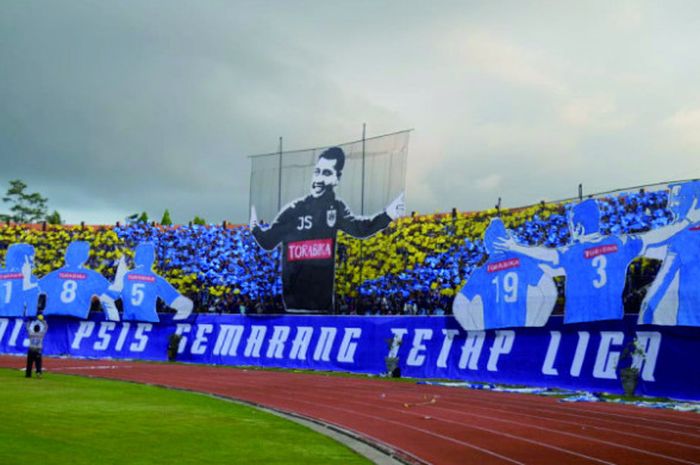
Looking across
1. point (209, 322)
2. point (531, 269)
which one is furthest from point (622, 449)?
point (209, 322)

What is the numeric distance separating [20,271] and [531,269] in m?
25.5

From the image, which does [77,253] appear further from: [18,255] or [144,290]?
[144,290]

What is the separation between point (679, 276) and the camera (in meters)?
19.1

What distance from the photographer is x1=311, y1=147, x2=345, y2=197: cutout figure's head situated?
29750 millimetres

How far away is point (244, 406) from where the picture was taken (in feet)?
52.5

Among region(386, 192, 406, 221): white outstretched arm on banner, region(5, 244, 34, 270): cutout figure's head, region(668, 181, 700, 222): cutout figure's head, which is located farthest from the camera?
region(5, 244, 34, 270): cutout figure's head

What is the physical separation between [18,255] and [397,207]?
2049cm

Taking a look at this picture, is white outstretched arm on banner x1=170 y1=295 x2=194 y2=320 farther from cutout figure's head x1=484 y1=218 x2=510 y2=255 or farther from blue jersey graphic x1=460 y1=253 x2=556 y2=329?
cutout figure's head x1=484 y1=218 x2=510 y2=255

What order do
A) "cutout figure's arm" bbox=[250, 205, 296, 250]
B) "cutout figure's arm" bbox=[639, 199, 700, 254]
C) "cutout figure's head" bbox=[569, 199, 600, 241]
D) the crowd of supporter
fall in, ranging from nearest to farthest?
"cutout figure's arm" bbox=[639, 199, 700, 254], "cutout figure's head" bbox=[569, 199, 600, 241], the crowd of supporter, "cutout figure's arm" bbox=[250, 205, 296, 250]

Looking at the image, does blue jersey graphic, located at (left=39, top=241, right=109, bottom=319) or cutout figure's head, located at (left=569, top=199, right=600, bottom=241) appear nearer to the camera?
cutout figure's head, located at (left=569, top=199, right=600, bottom=241)

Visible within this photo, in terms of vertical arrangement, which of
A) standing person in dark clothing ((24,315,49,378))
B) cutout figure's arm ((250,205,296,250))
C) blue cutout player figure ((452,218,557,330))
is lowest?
standing person in dark clothing ((24,315,49,378))

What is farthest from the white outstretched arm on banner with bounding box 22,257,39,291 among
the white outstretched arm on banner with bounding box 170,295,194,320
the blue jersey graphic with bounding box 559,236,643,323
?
the blue jersey graphic with bounding box 559,236,643,323

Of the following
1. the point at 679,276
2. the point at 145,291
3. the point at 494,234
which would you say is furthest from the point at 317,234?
the point at 679,276

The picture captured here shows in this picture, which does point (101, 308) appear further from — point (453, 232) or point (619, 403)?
point (619, 403)
